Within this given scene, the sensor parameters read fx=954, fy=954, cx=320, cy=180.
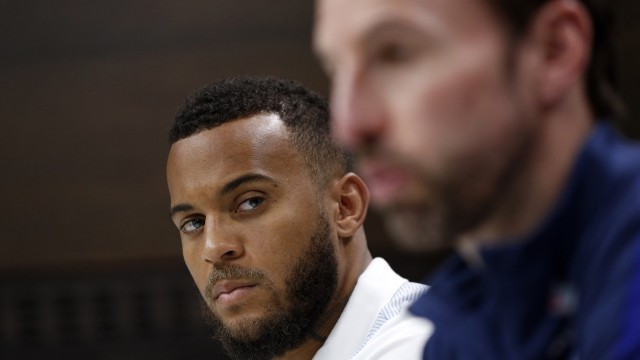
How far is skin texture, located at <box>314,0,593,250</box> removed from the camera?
31.2 inches

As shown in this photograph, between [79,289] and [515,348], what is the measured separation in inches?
155

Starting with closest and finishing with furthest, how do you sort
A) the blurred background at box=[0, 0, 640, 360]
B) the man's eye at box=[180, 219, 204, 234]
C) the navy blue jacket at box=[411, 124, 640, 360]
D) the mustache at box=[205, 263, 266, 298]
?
the navy blue jacket at box=[411, 124, 640, 360] < the mustache at box=[205, 263, 266, 298] < the man's eye at box=[180, 219, 204, 234] < the blurred background at box=[0, 0, 640, 360]

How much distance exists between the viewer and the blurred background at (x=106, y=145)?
443cm

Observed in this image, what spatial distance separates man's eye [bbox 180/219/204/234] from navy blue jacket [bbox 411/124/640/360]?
0.97 meters

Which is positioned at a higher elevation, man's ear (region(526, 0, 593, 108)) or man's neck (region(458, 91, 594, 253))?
man's ear (region(526, 0, 593, 108))

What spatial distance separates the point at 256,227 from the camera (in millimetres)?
1681

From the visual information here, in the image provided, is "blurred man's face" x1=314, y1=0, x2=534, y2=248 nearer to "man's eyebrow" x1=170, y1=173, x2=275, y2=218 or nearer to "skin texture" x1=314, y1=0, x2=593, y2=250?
"skin texture" x1=314, y1=0, x2=593, y2=250

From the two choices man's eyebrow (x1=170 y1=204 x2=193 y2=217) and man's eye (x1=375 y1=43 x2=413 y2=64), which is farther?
man's eyebrow (x1=170 y1=204 x2=193 y2=217)

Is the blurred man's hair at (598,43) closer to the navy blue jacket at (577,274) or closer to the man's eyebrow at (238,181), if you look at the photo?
the navy blue jacket at (577,274)

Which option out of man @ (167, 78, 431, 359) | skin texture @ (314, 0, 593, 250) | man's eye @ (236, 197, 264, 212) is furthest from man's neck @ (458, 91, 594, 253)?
man's eye @ (236, 197, 264, 212)

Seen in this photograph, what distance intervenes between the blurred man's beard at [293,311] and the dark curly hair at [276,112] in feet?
0.42

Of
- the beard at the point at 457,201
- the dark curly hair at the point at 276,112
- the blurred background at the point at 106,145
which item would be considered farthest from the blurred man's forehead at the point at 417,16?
the blurred background at the point at 106,145

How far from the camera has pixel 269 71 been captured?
14.7ft

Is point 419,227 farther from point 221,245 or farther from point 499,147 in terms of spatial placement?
point 221,245
